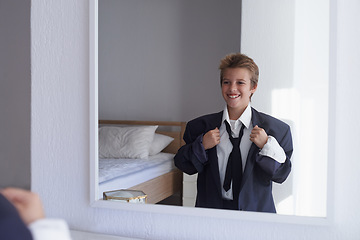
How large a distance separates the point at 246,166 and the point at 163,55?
1.20 ft

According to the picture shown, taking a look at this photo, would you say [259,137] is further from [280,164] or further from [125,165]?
[125,165]

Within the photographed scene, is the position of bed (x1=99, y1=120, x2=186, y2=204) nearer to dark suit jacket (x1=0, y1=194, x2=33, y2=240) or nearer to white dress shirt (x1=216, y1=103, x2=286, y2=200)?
white dress shirt (x1=216, y1=103, x2=286, y2=200)

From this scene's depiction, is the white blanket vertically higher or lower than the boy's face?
lower

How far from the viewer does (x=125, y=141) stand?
97cm

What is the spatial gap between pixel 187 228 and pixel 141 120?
313 mm

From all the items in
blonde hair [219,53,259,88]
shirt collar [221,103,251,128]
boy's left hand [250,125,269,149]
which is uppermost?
blonde hair [219,53,259,88]

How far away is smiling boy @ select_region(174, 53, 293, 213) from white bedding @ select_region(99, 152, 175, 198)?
75mm

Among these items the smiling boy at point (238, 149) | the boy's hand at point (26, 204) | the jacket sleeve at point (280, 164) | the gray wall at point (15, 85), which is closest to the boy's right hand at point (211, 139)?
the smiling boy at point (238, 149)

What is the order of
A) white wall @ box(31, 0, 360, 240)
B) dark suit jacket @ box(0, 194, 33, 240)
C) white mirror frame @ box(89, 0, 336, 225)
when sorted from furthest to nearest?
white wall @ box(31, 0, 360, 240) < white mirror frame @ box(89, 0, 336, 225) < dark suit jacket @ box(0, 194, 33, 240)

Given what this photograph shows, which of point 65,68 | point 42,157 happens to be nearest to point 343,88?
point 65,68

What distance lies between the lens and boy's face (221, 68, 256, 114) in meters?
0.86

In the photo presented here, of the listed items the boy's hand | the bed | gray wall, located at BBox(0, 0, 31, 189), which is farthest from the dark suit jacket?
gray wall, located at BBox(0, 0, 31, 189)

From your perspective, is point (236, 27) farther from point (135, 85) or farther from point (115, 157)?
point (115, 157)

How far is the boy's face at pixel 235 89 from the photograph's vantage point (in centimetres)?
86
